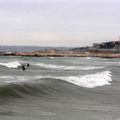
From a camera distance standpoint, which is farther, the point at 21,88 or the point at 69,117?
the point at 21,88

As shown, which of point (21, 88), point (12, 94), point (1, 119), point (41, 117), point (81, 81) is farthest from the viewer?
point (81, 81)

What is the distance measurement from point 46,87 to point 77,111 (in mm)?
7014

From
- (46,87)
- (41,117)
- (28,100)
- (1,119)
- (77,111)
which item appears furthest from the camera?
(46,87)

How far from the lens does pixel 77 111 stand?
41.4ft

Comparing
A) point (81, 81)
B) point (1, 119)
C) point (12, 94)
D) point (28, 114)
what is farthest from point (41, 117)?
point (81, 81)

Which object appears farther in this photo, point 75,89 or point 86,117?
point 75,89

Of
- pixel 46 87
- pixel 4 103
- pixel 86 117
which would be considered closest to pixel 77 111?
pixel 86 117

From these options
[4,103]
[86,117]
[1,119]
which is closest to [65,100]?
[4,103]

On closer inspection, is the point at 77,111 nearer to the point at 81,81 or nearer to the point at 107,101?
the point at 107,101

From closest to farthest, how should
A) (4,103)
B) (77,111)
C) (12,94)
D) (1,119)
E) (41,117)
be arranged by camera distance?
(1,119)
(41,117)
(77,111)
(4,103)
(12,94)

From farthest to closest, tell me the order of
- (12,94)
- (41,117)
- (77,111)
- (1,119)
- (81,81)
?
(81,81) → (12,94) → (77,111) → (41,117) → (1,119)

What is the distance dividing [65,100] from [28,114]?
153 inches

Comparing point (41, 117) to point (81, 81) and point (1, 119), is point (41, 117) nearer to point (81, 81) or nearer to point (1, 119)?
point (1, 119)

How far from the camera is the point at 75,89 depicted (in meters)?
20.2
